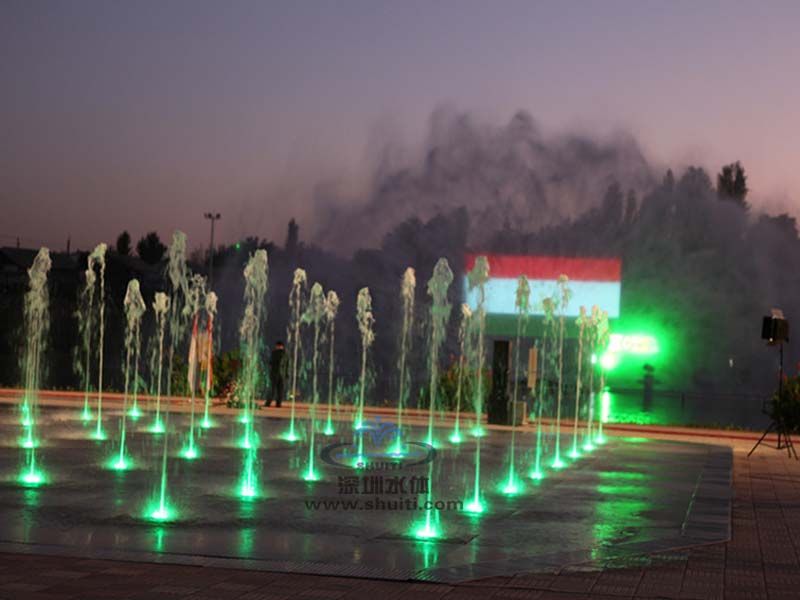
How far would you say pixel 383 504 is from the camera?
10969 mm

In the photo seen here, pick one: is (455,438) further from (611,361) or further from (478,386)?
(611,361)

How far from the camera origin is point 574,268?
6625 centimetres

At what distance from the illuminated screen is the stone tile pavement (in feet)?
180

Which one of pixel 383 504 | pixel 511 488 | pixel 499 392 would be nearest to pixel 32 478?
pixel 383 504

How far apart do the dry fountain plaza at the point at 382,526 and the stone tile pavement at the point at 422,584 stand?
0.08 ft

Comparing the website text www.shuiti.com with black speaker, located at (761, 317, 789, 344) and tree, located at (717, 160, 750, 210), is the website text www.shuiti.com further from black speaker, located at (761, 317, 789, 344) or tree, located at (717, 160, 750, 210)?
tree, located at (717, 160, 750, 210)

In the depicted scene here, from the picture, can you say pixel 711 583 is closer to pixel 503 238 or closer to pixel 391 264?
pixel 503 238

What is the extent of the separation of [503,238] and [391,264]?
11606mm

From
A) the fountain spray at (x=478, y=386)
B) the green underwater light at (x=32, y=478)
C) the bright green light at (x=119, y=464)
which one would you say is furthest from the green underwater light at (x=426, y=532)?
the bright green light at (x=119, y=464)

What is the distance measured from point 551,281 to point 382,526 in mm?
58431

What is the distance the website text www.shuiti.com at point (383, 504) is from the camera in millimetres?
10695

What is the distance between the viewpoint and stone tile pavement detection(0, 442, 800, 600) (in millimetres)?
6625

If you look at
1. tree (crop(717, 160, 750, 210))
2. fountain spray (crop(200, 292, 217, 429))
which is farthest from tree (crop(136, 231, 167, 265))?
fountain spray (crop(200, 292, 217, 429))

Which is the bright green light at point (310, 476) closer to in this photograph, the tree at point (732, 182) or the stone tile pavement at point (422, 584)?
the stone tile pavement at point (422, 584)
